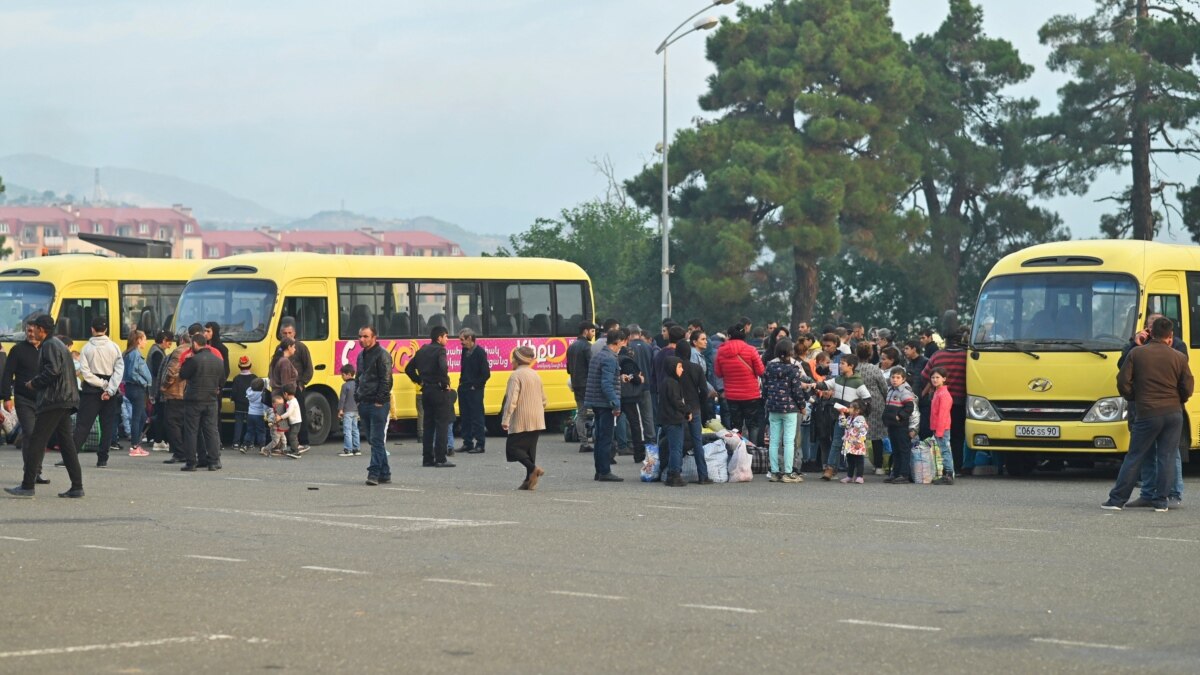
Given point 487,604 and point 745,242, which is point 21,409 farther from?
point 745,242

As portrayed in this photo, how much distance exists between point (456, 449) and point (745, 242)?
29.8m

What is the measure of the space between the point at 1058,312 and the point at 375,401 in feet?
25.0

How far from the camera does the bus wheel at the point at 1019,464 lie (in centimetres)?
2172

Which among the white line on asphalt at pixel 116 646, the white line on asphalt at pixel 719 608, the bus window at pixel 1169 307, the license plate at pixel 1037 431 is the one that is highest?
the bus window at pixel 1169 307

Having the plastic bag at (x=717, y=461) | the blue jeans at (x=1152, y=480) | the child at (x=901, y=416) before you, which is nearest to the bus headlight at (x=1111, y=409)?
the child at (x=901, y=416)

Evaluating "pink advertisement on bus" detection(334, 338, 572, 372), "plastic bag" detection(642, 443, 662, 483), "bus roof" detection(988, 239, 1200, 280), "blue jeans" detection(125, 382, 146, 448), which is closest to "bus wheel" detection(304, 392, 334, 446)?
"pink advertisement on bus" detection(334, 338, 572, 372)

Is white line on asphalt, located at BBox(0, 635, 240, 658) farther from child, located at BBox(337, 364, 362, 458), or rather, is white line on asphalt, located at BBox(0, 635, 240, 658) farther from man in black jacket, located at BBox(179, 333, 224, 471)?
child, located at BBox(337, 364, 362, 458)

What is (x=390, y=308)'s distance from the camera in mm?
29641

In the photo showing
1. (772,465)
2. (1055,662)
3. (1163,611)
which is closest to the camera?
(1055,662)

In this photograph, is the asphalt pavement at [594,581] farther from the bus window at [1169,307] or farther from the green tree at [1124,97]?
the green tree at [1124,97]

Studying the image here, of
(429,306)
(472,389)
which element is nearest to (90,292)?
(429,306)

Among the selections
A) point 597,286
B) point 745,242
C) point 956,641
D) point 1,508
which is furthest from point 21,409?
point 597,286

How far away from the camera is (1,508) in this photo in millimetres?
16750

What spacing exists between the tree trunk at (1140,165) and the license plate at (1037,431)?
33.4 metres
